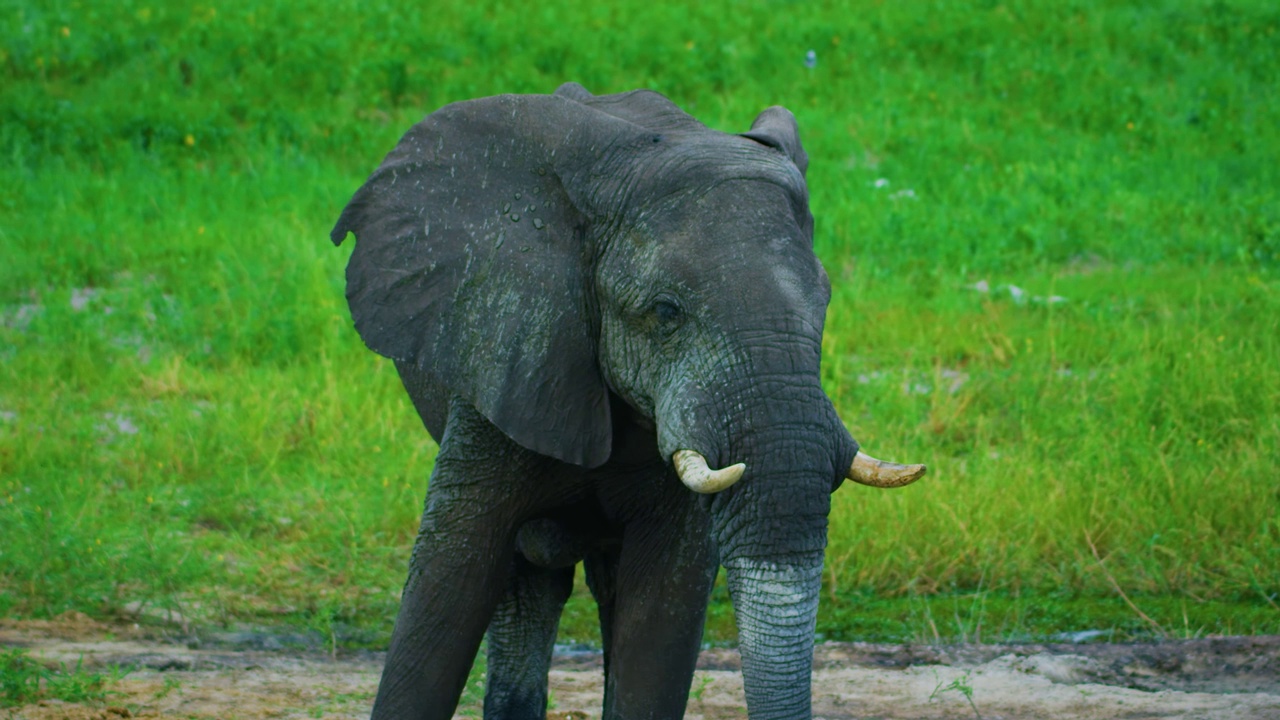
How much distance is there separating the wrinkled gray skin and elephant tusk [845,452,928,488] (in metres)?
0.03

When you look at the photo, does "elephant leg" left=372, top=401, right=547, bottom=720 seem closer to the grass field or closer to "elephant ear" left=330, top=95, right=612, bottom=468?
"elephant ear" left=330, top=95, right=612, bottom=468

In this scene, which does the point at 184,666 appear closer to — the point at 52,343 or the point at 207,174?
the point at 52,343

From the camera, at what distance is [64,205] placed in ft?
35.4

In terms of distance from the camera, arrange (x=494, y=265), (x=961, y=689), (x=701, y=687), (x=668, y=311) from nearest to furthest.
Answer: (x=668, y=311)
(x=494, y=265)
(x=961, y=689)
(x=701, y=687)

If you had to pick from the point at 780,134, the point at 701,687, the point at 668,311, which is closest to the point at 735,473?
the point at 668,311

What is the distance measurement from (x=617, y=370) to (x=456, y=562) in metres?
0.71

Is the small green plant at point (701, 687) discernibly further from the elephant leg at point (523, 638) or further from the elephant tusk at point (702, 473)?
the elephant tusk at point (702, 473)

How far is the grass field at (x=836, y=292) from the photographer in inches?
273

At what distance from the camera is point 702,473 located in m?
3.46

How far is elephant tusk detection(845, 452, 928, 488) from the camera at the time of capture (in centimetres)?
349

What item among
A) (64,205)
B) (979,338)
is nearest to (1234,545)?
(979,338)

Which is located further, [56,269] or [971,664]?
[56,269]

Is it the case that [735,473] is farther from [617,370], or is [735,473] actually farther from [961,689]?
[961,689]

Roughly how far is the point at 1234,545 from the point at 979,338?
2.57 m
